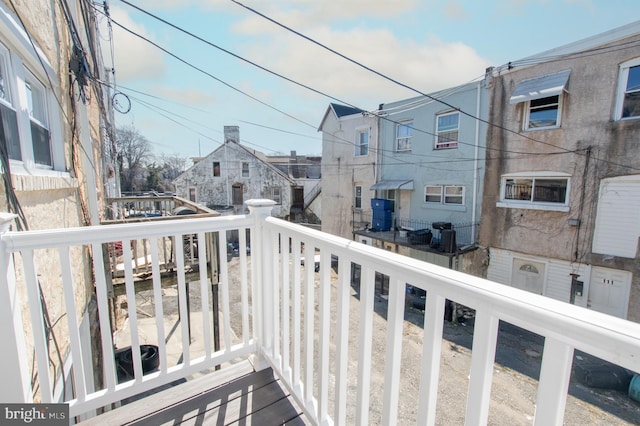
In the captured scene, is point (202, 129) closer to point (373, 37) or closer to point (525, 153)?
point (373, 37)

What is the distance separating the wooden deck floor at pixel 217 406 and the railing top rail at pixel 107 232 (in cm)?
100

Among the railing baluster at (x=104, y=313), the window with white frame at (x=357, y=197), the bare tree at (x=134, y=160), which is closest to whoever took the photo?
the railing baluster at (x=104, y=313)

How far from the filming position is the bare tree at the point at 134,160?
22031mm

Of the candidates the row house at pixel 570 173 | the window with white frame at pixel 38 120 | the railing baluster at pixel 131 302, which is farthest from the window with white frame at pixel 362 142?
the railing baluster at pixel 131 302

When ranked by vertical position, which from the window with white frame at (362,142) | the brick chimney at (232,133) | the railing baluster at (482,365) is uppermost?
the brick chimney at (232,133)

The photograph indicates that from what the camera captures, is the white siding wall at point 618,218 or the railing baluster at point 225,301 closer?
the railing baluster at point 225,301

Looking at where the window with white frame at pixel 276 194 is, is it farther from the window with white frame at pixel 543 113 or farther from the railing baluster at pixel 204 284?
the railing baluster at pixel 204 284

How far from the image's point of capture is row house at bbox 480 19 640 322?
646 cm

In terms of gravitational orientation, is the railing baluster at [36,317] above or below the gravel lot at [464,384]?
above

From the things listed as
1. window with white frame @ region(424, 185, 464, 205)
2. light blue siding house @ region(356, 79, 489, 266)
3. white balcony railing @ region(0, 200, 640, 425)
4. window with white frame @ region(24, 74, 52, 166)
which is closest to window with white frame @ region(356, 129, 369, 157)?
light blue siding house @ region(356, 79, 489, 266)

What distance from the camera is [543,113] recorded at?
760 cm

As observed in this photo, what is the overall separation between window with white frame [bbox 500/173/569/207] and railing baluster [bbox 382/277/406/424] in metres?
8.79

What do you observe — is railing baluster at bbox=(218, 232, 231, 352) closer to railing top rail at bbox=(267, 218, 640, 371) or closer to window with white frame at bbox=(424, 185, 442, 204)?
railing top rail at bbox=(267, 218, 640, 371)

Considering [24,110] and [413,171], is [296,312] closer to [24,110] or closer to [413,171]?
[24,110]
